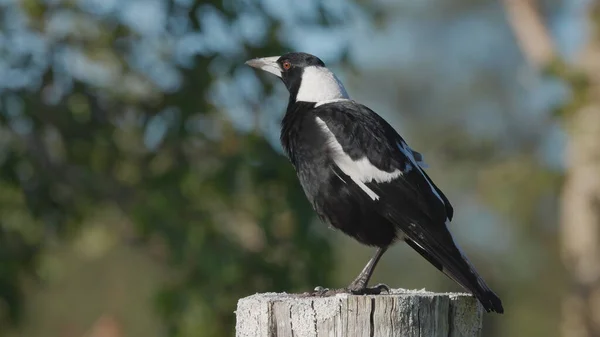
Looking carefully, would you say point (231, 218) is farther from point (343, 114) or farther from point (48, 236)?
point (343, 114)

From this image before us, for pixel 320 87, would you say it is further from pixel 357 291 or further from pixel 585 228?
pixel 585 228

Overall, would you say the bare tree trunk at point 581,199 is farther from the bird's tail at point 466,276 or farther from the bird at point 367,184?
the bird's tail at point 466,276

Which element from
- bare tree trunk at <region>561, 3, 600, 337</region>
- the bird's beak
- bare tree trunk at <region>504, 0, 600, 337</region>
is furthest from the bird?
bare tree trunk at <region>561, 3, 600, 337</region>

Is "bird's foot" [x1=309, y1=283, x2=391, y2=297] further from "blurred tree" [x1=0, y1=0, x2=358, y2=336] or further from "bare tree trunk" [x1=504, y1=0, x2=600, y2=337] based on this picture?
"bare tree trunk" [x1=504, y1=0, x2=600, y2=337]

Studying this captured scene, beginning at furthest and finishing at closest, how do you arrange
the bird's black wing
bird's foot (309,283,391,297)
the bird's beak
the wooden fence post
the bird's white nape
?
the bird's beak < the bird's white nape < the bird's black wing < bird's foot (309,283,391,297) < the wooden fence post

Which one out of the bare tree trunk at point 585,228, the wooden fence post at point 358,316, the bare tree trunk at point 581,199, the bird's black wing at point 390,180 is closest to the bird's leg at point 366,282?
the bird's black wing at point 390,180

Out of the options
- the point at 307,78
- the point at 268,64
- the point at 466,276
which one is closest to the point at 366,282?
the point at 466,276

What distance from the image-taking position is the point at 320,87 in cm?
408

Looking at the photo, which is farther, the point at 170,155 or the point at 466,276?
the point at 170,155

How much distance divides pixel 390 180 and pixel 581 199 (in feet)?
25.2

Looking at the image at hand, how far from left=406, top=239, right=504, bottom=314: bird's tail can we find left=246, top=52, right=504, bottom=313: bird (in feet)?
0.03

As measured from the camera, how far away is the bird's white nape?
4.03 metres

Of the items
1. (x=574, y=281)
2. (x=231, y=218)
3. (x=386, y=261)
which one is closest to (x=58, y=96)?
(x=231, y=218)

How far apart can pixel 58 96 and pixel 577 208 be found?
6.42 m
